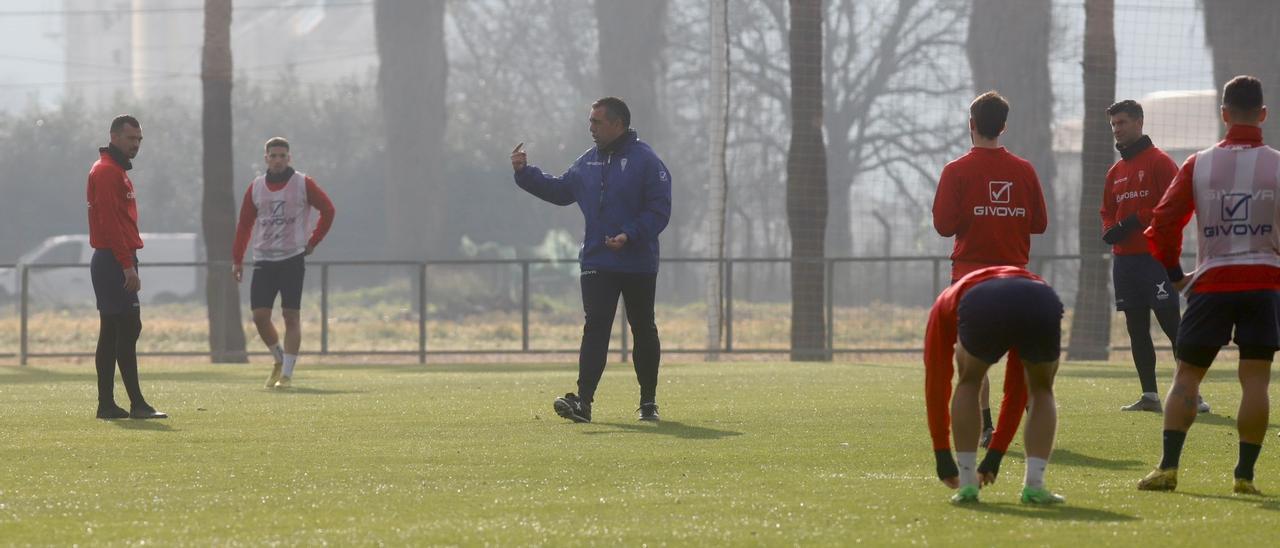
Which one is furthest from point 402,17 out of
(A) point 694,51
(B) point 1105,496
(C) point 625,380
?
(B) point 1105,496

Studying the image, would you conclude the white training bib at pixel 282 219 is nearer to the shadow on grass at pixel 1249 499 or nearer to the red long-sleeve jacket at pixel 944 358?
the red long-sleeve jacket at pixel 944 358

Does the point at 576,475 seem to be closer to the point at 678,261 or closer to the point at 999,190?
the point at 999,190

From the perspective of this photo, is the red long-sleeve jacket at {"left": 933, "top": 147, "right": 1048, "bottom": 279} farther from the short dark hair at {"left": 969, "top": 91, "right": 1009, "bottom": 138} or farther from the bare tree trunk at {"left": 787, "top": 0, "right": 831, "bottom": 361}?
the bare tree trunk at {"left": 787, "top": 0, "right": 831, "bottom": 361}

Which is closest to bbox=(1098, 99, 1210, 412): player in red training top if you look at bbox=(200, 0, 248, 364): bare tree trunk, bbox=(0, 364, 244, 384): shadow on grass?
bbox=(0, 364, 244, 384): shadow on grass

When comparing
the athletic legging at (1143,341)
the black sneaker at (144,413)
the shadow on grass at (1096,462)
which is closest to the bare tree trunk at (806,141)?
the athletic legging at (1143,341)

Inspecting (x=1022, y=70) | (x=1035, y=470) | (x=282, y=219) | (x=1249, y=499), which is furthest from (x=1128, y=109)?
(x=1022, y=70)

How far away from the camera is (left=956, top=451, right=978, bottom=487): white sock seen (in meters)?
6.98

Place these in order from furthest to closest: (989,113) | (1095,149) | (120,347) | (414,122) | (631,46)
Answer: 1. (414,122)
2. (631,46)
3. (1095,149)
4. (120,347)
5. (989,113)

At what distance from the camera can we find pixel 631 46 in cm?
4866

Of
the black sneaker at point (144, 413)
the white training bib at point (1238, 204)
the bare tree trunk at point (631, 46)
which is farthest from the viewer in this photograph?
the bare tree trunk at point (631, 46)

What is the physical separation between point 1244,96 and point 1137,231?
383 cm

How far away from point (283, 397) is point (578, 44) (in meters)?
45.8

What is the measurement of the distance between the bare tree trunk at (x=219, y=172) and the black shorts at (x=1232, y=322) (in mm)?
18062

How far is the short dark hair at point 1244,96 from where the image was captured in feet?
24.8
